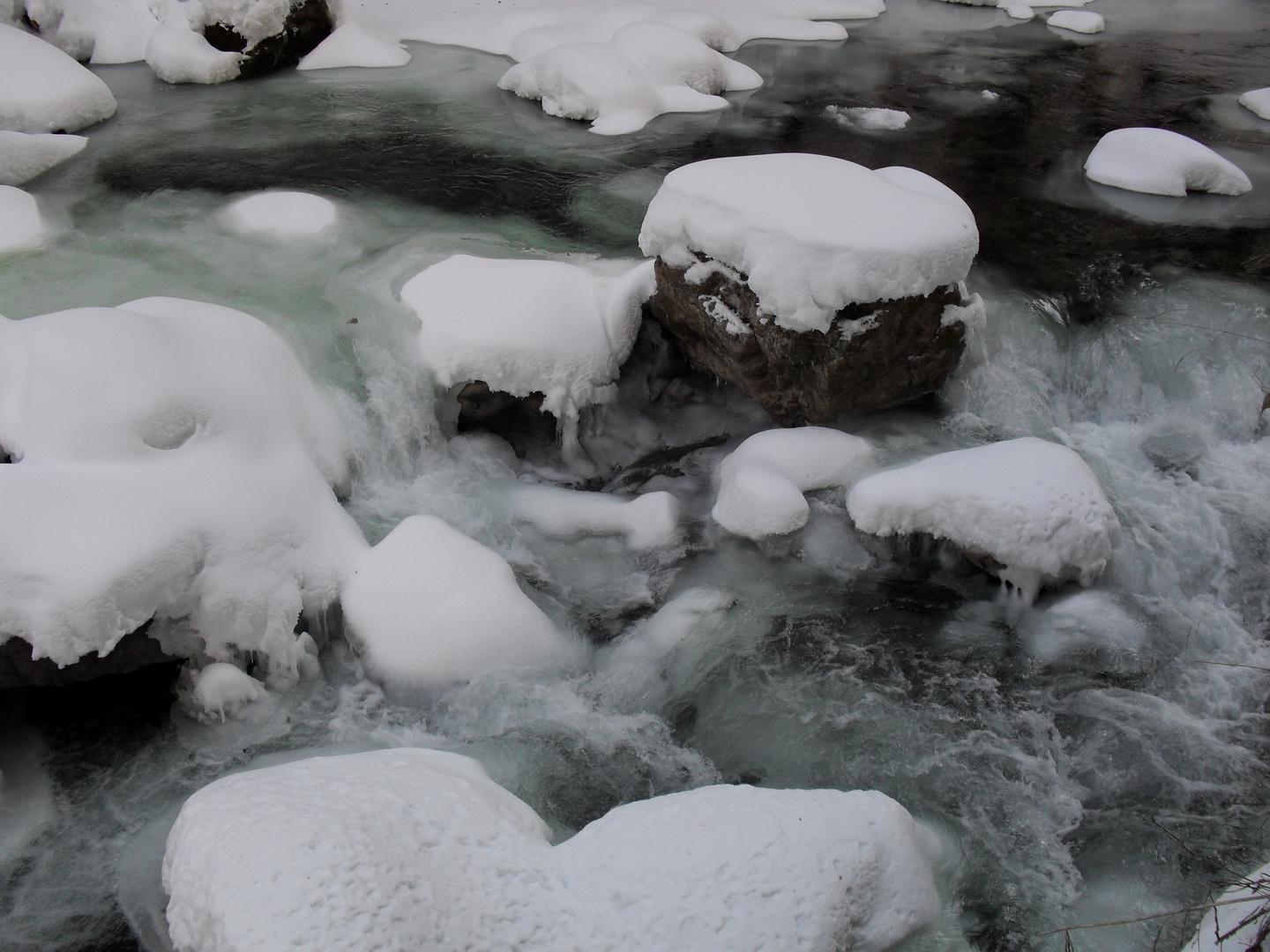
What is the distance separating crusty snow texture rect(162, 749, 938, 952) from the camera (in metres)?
2.66

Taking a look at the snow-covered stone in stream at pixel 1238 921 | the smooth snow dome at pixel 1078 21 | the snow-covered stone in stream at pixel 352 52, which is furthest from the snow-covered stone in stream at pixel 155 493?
the smooth snow dome at pixel 1078 21

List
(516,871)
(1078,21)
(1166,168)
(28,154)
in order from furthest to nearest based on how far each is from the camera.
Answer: (1078,21), (1166,168), (28,154), (516,871)

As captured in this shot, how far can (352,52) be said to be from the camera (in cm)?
1052

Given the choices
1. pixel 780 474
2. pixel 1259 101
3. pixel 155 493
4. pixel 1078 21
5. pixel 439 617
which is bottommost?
pixel 439 617

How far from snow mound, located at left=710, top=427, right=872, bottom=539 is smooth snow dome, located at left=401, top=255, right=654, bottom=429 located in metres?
0.96

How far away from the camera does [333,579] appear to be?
14.1ft

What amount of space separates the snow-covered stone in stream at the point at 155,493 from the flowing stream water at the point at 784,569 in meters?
0.36

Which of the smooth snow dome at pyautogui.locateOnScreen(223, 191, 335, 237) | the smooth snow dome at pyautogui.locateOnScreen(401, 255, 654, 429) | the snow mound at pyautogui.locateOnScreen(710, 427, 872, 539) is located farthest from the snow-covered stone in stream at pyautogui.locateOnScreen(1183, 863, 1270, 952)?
the smooth snow dome at pyautogui.locateOnScreen(223, 191, 335, 237)

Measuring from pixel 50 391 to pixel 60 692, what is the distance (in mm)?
1284

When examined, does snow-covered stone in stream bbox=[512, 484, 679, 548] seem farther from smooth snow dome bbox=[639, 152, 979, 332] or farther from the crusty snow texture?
the crusty snow texture

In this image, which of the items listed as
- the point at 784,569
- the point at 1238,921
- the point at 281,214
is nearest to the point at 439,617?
the point at 784,569

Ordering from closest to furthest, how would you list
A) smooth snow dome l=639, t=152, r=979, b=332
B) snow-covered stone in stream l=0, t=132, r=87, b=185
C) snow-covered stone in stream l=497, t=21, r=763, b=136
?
1. smooth snow dome l=639, t=152, r=979, b=332
2. snow-covered stone in stream l=0, t=132, r=87, b=185
3. snow-covered stone in stream l=497, t=21, r=763, b=136

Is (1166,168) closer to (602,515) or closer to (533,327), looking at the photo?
(533,327)

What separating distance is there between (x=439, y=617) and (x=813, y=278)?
2393 mm
